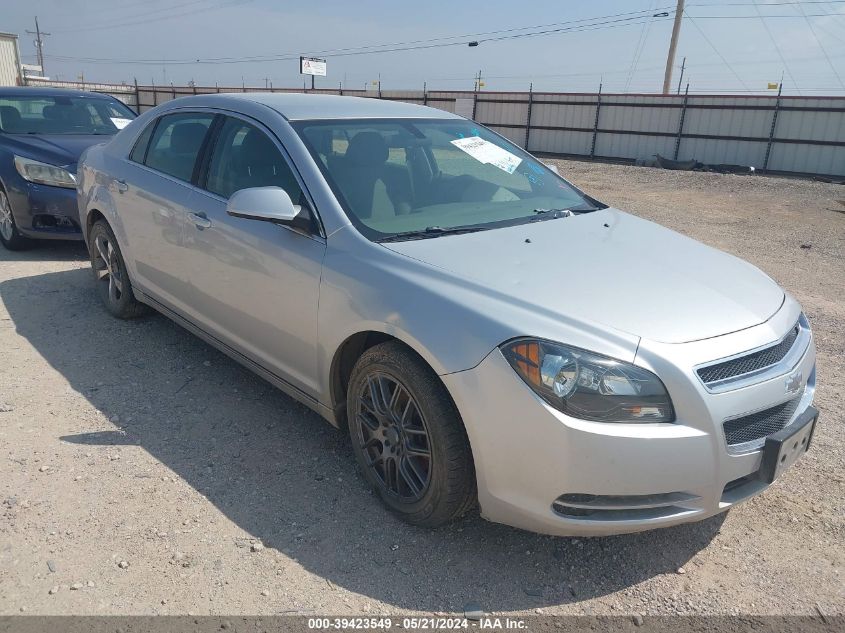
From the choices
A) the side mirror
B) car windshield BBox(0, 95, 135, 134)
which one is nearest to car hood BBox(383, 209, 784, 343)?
the side mirror

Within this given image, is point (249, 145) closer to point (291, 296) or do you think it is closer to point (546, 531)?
point (291, 296)

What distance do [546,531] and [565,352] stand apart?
0.66 meters

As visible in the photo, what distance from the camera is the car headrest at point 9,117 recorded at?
24.3 ft

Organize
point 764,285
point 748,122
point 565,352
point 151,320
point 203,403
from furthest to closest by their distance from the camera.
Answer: point 748,122 → point 151,320 → point 203,403 → point 764,285 → point 565,352

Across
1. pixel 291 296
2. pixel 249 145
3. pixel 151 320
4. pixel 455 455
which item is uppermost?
pixel 249 145

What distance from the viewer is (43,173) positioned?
664 cm

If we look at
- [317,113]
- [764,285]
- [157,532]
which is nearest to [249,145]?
[317,113]

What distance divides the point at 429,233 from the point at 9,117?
6627 millimetres

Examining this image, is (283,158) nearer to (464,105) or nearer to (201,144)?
(201,144)

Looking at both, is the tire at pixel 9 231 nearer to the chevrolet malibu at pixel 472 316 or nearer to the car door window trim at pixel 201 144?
the car door window trim at pixel 201 144

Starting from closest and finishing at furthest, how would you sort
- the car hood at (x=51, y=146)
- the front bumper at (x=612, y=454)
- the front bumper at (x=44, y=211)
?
the front bumper at (x=612, y=454)
the front bumper at (x=44, y=211)
the car hood at (x=51, y=146)

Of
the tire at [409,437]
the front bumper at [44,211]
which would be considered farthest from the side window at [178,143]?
the front bumper at [44,211]

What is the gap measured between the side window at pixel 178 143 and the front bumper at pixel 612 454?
2.45 meters

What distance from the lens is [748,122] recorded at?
20.1 metres
